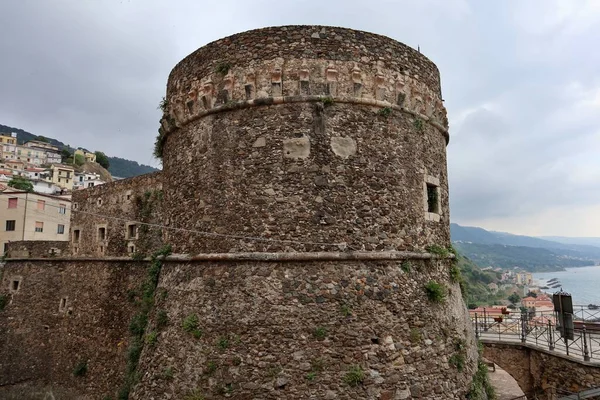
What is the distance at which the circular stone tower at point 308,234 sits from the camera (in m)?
6.28

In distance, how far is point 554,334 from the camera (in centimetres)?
1439

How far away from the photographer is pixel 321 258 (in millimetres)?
6551

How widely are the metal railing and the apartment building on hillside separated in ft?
95.5

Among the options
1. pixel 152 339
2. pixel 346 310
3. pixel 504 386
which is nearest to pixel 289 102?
pixel 346 310

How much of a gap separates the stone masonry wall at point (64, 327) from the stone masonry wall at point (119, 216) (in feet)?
1.84

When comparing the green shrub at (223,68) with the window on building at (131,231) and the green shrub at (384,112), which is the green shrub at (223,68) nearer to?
the green shrub at (384,112)

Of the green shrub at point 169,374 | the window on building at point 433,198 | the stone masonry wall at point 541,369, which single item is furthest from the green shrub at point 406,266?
the stone masonry wall at point 541,369

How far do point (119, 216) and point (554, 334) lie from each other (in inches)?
613

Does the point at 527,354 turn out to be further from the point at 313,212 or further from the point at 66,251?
the point at 66,251

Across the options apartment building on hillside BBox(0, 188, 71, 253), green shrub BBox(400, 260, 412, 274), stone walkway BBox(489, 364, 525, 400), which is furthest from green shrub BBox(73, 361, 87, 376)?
apartment building on hillside BBox(0, 188, 71, 253)

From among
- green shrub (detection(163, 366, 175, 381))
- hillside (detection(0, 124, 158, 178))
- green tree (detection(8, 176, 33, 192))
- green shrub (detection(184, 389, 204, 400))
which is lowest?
green shrub (detection(184, 389, 204, 400))

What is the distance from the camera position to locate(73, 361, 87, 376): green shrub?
12344 millimetres

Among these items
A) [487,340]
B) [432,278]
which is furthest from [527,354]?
[432,278]

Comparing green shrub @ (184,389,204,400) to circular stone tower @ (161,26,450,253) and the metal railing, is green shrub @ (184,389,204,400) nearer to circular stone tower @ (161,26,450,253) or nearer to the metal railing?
circular stone tower @ (161,26,450,253)
